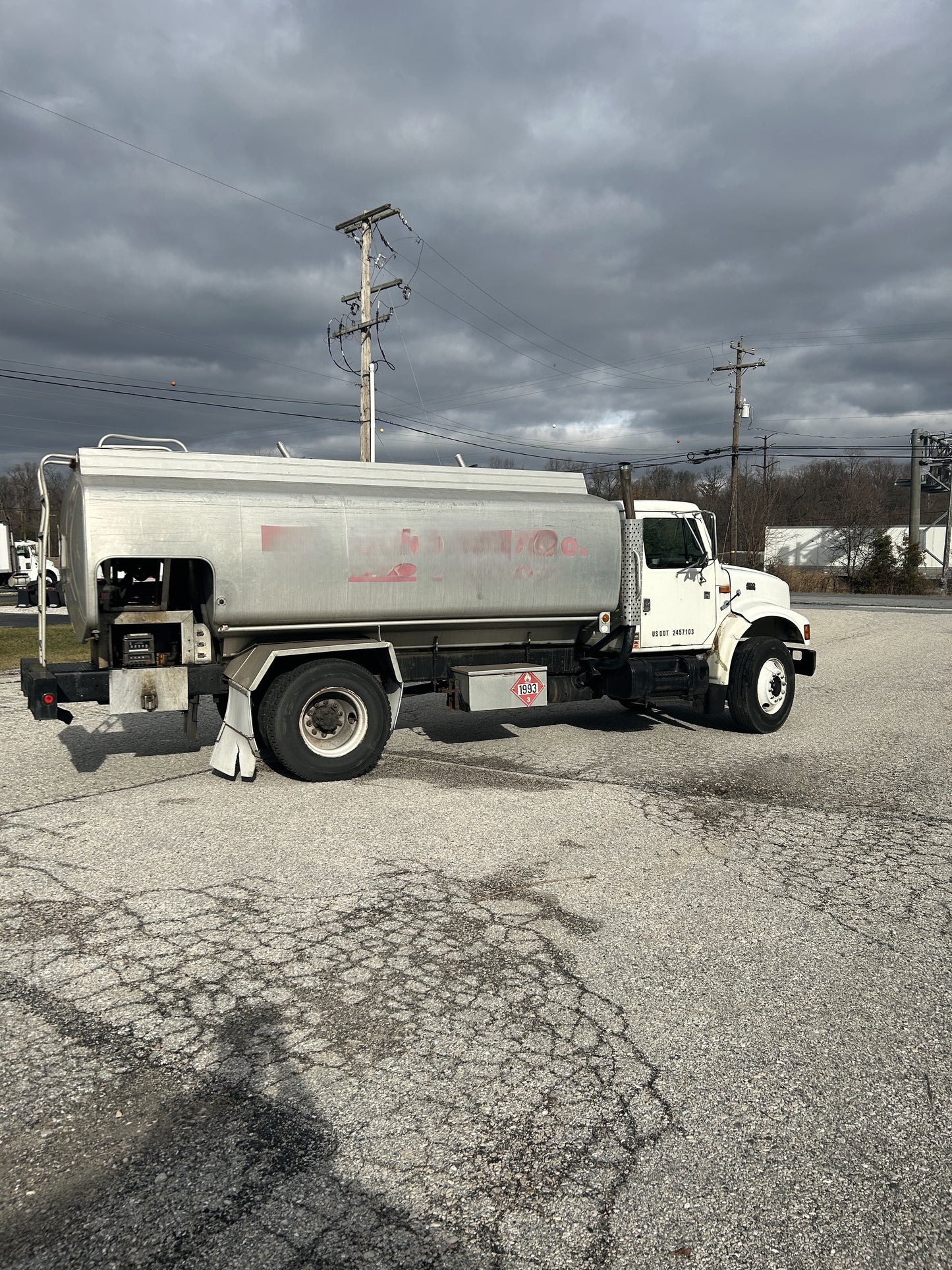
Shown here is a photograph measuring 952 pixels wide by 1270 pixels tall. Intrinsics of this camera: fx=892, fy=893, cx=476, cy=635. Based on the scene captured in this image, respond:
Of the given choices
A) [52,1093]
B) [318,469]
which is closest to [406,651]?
[318,469]

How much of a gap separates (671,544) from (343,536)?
385 centimetres

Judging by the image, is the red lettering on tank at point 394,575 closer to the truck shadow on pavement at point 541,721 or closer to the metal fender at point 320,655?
the metal fender at point 320,655

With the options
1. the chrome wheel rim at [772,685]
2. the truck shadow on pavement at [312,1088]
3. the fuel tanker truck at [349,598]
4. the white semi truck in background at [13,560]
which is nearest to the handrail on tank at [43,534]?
the fuel tanker truck at [349,598]

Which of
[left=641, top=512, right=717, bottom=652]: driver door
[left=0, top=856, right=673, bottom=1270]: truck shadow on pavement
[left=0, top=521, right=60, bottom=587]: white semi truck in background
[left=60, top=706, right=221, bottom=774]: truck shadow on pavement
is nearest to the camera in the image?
[left=0, top=856, right=673, bottom=1270]: truck shadow on pavement

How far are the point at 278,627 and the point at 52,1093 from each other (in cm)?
477

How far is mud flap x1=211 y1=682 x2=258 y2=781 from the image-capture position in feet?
25.0

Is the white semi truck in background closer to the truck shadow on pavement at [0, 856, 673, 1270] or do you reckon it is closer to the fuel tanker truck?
the fuel tanker truck

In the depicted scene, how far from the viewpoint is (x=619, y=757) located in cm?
893

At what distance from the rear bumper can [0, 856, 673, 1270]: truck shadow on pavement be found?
276 cm

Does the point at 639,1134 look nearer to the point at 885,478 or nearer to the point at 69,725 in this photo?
the point at 69,725

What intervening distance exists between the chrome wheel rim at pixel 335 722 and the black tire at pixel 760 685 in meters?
4.32

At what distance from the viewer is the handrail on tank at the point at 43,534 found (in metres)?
7.56

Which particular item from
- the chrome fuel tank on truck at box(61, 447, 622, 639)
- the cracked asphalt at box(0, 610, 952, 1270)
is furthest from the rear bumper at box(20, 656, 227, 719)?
the cracked asphalt at box(0, 610, 952, 1270)

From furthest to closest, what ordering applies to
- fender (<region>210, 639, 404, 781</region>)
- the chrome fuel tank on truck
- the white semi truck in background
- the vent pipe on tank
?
the white semi truck in background < the vent pipe on tank < fender (<region>210, 639, 404, 781</region>) < the chrome fuel tank on truck
